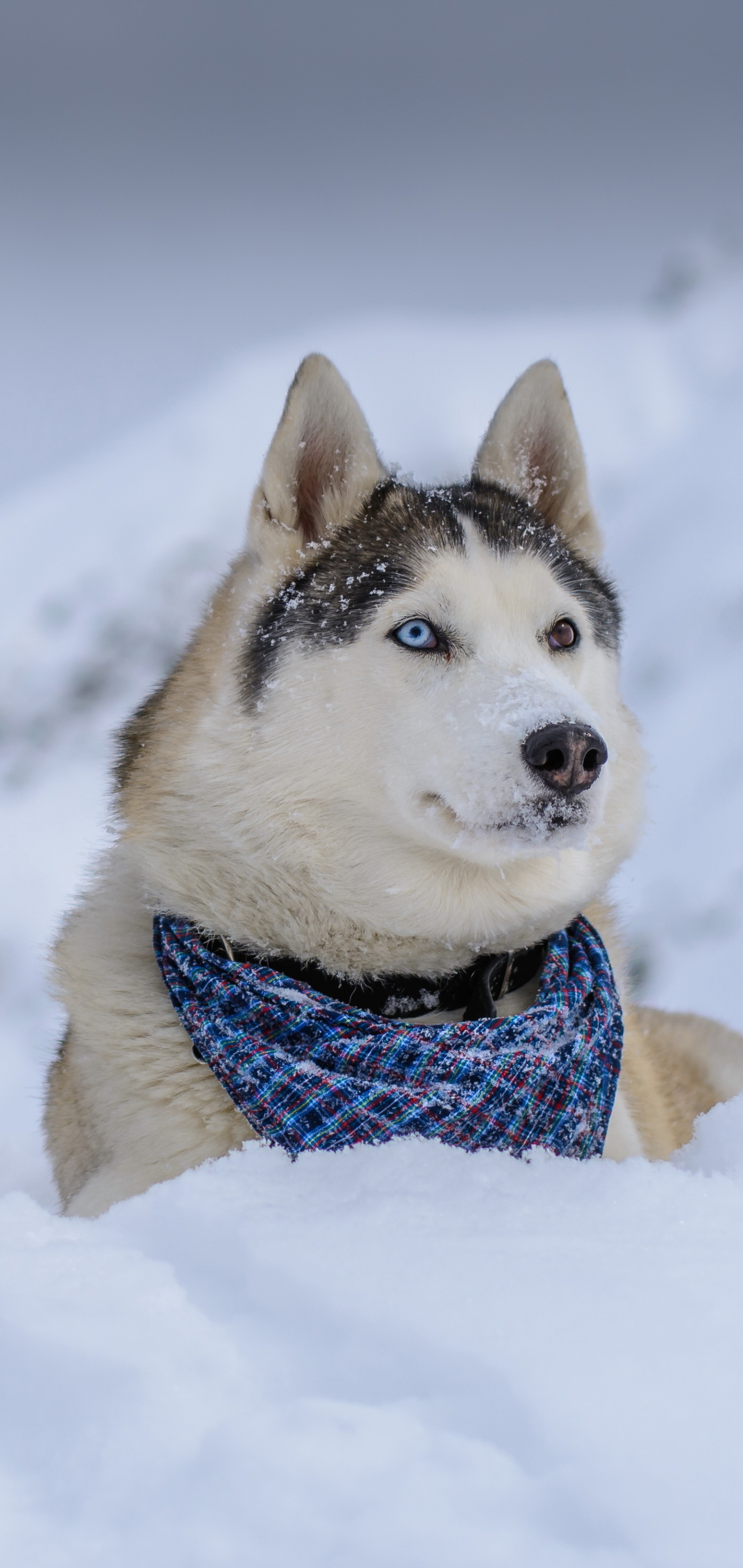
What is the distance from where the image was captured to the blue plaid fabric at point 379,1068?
2.01m

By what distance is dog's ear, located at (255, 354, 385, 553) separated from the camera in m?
2.45

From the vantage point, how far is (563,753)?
6.14 feet

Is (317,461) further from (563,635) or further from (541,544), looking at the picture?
(563,635)

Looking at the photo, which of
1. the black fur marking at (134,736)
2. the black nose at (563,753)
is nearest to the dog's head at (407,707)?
the black nose at (563,753)

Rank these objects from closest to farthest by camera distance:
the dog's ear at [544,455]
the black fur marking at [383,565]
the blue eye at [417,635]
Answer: the blue eye at [417,635]
the black fur marking at [383,565]
the dog's ear at [544,455]

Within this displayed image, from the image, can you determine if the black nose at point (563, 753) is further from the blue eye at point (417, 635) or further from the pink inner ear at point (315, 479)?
the pink inner ear at point (315, 479)

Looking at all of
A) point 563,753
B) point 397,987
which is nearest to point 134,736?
point 397,987

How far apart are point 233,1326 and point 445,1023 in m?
0.94

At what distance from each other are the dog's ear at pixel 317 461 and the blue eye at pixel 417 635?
0.43m

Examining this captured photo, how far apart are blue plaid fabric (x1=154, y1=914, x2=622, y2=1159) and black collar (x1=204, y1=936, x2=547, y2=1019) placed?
74mm

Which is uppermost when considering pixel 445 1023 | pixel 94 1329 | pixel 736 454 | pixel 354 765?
pixel 736 454

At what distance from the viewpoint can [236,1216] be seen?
5.23 ft

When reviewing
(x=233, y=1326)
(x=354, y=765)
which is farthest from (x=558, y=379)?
(x=233, y=1326)

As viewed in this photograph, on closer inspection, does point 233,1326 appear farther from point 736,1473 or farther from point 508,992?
point 508,992
